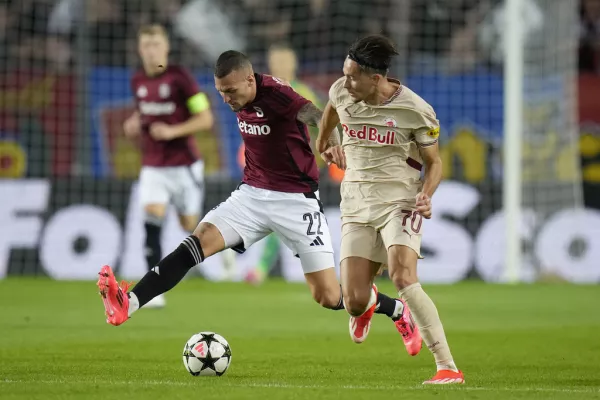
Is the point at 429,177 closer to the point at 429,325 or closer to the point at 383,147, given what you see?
the point at 383,147

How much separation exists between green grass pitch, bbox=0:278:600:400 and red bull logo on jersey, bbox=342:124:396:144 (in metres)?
1.33

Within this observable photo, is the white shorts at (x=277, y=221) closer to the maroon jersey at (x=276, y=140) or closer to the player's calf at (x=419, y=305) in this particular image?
the maroon jersey at (x=276, y=140)

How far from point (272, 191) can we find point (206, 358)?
146 centimetres

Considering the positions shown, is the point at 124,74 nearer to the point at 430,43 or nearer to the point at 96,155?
the point at 96,155

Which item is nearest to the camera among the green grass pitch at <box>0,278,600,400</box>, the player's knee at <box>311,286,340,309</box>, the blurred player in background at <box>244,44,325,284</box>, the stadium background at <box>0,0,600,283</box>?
the green grass pitch at <box>0,278,600,400</box>

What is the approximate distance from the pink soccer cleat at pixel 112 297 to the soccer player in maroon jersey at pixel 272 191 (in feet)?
1.63

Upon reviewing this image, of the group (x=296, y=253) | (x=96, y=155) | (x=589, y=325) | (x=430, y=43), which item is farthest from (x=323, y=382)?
Answer: (x=430, y=43)

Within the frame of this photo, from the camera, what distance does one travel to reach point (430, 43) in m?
18.0

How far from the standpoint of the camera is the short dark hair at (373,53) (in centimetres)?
649

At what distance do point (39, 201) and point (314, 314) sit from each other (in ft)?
17.2

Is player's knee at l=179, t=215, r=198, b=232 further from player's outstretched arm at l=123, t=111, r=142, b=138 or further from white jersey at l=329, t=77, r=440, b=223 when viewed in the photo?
white jersey at l=329, t=77, r=440, b=223

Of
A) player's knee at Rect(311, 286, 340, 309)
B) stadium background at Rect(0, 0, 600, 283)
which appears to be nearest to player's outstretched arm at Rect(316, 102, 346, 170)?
player's knee at Rect(311, 286, 340, 309)

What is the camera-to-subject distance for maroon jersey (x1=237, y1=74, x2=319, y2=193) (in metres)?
7.47

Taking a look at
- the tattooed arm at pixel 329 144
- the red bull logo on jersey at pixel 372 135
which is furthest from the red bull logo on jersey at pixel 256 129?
the red bull logo on jersey at pixel 372 135
